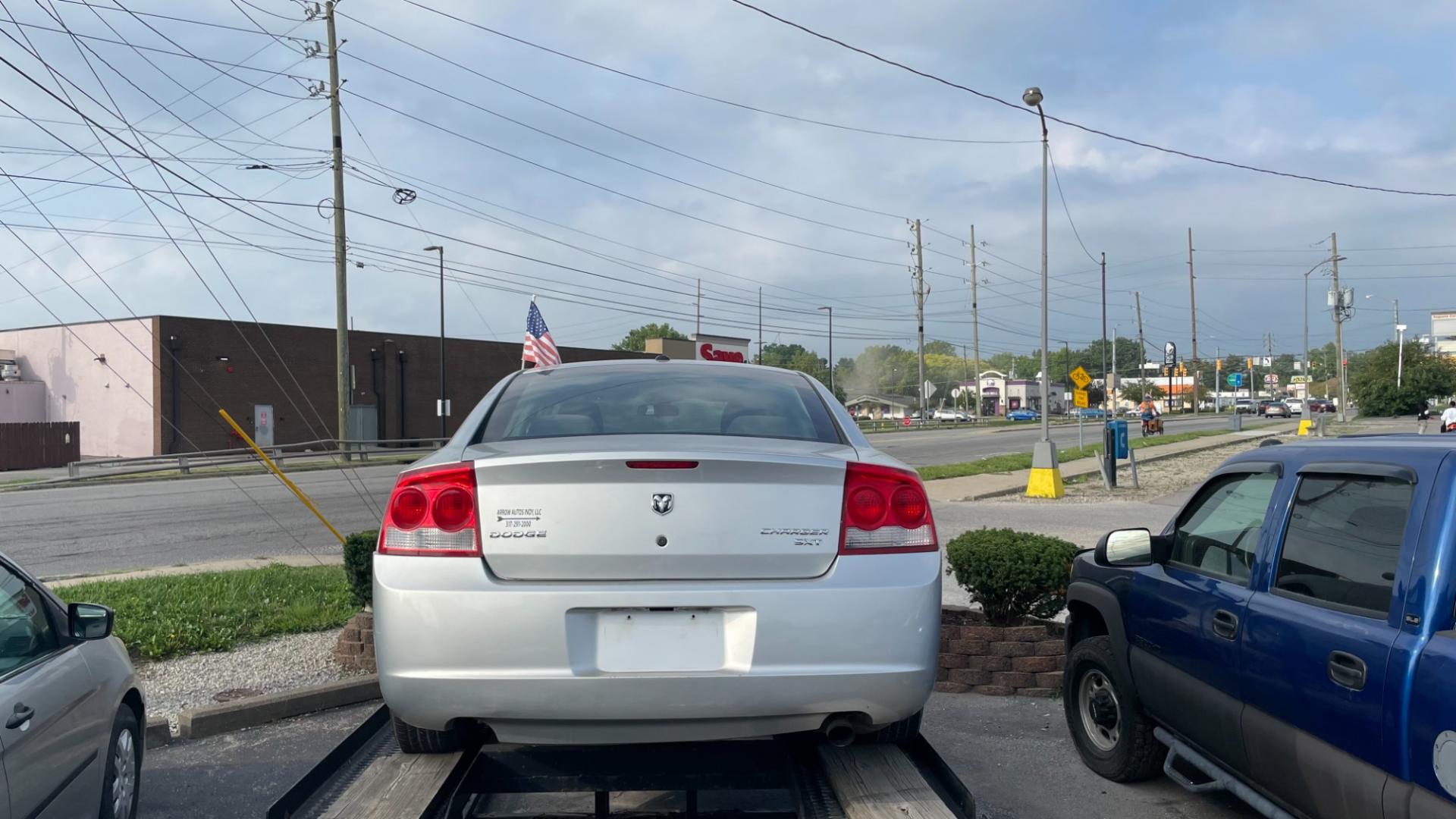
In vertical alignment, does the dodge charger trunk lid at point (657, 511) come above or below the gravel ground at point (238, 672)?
above

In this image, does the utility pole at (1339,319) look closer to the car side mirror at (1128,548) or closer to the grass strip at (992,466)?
the grass strip at (992,466)

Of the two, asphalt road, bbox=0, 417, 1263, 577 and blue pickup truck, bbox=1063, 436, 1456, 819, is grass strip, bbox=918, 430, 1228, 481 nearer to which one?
asphalt road, bbox=0, 417, 1263, 577

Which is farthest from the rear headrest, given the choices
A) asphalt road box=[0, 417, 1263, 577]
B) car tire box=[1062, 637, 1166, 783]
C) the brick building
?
the brick building

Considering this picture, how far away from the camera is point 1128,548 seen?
14.1ft

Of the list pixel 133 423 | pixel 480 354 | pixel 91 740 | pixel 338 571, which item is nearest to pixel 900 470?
pixel 91 740

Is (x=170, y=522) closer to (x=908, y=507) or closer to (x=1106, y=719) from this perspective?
(x=1106, y=719)

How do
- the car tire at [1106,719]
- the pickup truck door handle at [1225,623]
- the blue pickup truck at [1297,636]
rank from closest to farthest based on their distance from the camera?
1. the blue pickup truck at [1297,636]
2. the pickup truck door handle at [1225,623]
3. the car tire at [1106,719]

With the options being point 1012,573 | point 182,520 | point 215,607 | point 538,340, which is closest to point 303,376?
point 538,340

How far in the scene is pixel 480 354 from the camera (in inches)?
2163

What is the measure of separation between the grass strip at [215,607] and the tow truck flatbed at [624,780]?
13.0 ft

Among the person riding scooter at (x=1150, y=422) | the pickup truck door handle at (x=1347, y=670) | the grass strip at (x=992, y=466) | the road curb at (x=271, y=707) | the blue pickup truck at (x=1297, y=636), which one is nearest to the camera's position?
the blue pickup truck at (x=1297, y=636)

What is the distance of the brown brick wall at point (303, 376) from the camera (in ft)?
131

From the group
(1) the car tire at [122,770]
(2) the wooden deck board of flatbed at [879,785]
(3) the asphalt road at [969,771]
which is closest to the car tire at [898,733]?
(2) the wooden deck board of flatbed at [879,785]

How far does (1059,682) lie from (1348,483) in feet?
10.1
